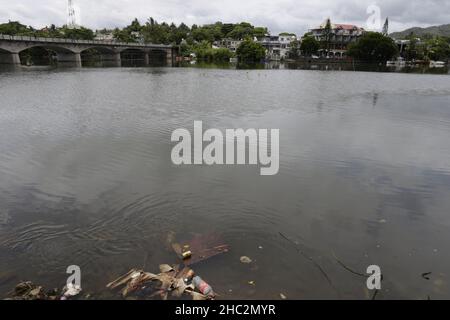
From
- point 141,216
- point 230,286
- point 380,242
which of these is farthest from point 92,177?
point 380,242

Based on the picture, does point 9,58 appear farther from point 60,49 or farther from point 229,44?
point 229,44

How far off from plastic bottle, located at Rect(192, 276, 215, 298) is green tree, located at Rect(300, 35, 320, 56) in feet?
465

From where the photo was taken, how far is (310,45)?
441 ft

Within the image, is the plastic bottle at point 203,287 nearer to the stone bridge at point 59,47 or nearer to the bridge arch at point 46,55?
the stone bridge at point 59,47

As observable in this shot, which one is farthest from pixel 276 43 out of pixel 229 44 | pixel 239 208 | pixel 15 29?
pixel 239 208

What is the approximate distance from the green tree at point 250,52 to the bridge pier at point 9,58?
266ft

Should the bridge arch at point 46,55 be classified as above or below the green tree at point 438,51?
below

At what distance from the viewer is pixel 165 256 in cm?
763

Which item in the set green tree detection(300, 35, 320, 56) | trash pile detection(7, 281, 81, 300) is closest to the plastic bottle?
trash pile detection(7, 281, 81, 300)

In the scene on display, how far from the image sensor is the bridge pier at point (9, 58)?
8394 centimetres

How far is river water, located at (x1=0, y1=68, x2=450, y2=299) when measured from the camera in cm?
714

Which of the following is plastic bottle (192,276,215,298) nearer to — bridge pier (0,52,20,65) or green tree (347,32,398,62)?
bridge pier (0,52,20,65)

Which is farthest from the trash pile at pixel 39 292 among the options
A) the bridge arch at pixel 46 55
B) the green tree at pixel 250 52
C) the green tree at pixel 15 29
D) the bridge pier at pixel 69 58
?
the green tree at pixel 15 29

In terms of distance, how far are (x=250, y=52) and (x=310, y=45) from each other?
26.8 m
